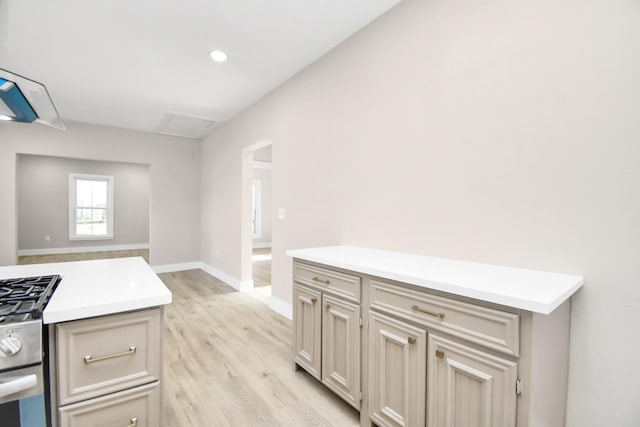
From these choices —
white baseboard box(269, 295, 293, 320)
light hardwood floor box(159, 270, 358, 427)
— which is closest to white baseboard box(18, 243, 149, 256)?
light hardwood floor box(159, 270, 358, 427)

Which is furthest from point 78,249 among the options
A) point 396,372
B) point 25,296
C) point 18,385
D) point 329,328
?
point 396,372

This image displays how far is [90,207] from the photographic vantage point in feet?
28.1

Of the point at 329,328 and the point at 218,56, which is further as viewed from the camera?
the point at 218,56

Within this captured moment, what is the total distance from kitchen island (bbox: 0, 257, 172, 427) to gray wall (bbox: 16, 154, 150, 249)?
8954 millimetres

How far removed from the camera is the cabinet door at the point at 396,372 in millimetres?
1405

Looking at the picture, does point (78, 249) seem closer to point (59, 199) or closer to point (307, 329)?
point (59, 199)

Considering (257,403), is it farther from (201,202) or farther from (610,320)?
(201,202)

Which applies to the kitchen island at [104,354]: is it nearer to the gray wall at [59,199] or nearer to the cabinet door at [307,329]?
the cabinet door at [307,329]

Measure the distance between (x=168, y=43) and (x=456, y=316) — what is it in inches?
119

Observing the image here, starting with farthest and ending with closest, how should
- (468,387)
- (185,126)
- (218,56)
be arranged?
(185,126) → (218,56) → (468,387)

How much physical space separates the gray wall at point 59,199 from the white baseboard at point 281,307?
289 inches

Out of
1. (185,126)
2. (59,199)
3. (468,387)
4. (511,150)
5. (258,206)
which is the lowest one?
(468,387)

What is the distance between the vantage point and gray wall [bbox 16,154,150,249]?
7.78m

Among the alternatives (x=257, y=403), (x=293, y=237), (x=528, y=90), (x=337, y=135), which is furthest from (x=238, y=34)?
(x=257, y=403)
